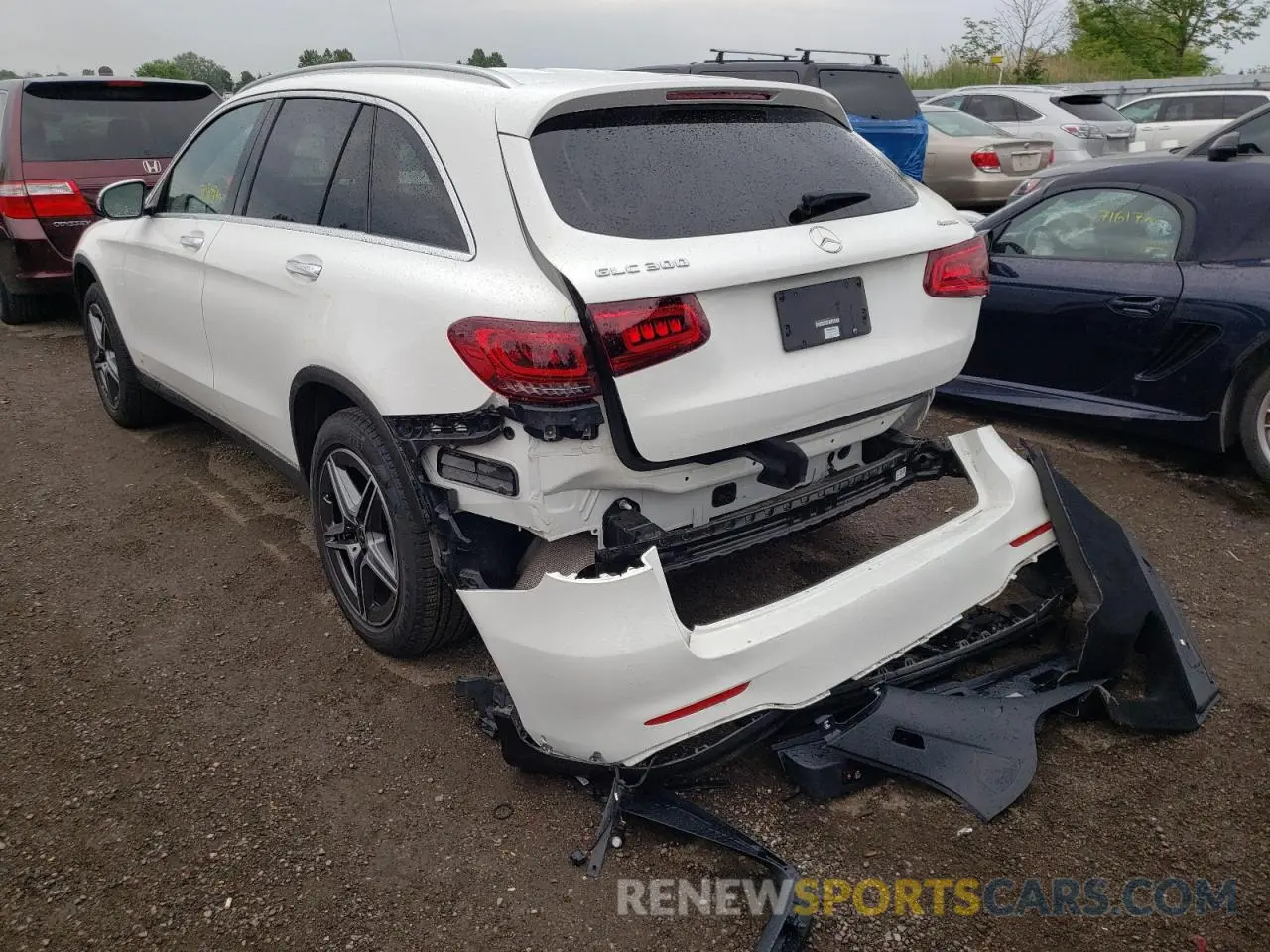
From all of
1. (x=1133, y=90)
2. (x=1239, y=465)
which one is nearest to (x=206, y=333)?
(x=1239, y=465)

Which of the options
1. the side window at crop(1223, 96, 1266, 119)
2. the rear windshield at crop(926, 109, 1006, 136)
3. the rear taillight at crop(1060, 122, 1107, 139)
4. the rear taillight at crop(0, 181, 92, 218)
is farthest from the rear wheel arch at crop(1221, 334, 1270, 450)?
the side window at crop(1223, 96, 1266, 119)

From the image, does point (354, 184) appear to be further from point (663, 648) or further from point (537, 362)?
point (663, 648)

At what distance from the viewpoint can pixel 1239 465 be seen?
4.54 m

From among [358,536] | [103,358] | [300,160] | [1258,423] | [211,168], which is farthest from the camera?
[103,358]

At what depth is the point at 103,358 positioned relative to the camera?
5270mm

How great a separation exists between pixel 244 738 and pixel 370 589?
592 millimetres

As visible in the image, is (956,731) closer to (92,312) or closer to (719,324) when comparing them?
(719,324)

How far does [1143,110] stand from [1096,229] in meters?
12.3

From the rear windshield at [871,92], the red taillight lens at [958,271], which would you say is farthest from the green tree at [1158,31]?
the red taillight lens at [958,271]

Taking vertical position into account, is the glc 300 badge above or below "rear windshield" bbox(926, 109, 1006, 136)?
above

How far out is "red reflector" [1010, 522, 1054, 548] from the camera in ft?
9.17

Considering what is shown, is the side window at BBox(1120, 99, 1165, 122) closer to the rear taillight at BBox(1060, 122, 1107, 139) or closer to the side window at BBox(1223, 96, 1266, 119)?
the side window at BBox(1223, 96, 1266, 119)

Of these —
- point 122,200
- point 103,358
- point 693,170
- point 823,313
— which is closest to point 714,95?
point 693,170

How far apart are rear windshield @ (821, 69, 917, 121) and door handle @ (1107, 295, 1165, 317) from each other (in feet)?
17.1
